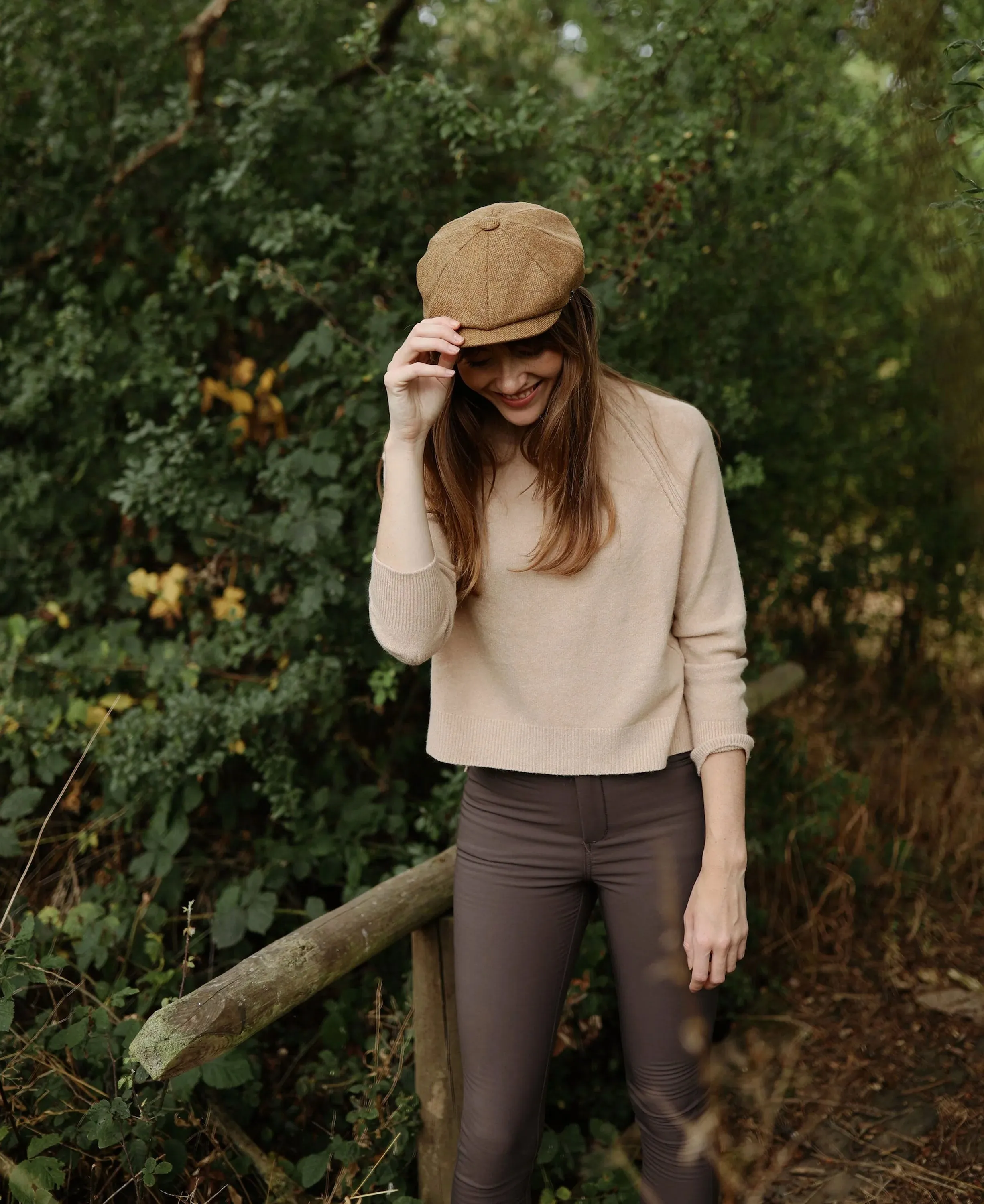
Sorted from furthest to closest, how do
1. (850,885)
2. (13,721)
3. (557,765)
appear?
(850,885), (13,721), (557,765)

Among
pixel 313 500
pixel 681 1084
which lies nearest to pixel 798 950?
pixel 681 1084

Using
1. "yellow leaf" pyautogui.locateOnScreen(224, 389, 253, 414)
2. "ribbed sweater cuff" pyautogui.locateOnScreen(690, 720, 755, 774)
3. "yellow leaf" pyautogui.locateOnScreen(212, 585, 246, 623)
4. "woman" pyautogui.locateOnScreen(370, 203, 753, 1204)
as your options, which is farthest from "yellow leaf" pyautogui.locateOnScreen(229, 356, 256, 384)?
"ribbed sweater cuff" pyautogui.locateOnScreen(690, 720, 755, 774)

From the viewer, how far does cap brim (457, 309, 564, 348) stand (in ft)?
5.40

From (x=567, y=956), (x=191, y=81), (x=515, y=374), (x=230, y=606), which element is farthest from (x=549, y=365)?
(x=191, y=81)

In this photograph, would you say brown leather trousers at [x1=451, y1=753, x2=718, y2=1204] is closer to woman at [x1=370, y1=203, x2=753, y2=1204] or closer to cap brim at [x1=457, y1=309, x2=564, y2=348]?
woman at [x1=370, y1=203, x2=753, y2=1204]

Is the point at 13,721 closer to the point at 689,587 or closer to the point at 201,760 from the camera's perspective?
the point at 201,760

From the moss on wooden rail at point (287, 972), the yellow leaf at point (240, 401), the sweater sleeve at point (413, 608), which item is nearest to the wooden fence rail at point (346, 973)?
the moss on wooden rail at point (287, 972)

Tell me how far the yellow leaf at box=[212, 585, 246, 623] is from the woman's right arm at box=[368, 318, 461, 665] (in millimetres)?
1388

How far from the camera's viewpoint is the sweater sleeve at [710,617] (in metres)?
1.82

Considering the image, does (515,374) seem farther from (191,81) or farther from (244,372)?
(191,81)

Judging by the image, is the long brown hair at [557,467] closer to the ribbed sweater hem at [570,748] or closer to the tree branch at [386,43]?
the ribbed sweater hem at [570,748]

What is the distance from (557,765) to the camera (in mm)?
1802

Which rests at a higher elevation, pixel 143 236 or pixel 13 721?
pixel 143 236

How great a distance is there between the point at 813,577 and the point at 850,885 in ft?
6.58
